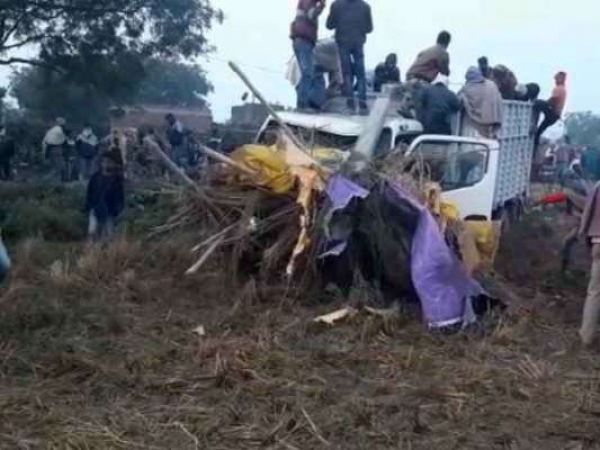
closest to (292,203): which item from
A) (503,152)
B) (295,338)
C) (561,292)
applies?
(295,338)

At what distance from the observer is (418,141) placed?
39.4 feet

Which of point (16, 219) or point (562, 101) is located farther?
point (562, 101)

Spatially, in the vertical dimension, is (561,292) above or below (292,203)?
below

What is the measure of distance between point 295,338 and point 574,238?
4857 mm

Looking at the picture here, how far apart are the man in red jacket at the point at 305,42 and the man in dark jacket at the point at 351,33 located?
0.42 m

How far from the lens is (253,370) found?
765 centimetres

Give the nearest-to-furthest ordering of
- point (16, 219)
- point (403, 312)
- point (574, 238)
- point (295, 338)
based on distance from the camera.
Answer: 1. point (295, 338)
2. point (403, 312)
3. point (574, 238)
4. point (16, 219)

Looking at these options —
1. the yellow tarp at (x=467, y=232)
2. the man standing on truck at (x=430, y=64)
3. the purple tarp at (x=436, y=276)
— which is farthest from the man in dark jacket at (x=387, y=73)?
the purple tarp at (x=436, y=276)

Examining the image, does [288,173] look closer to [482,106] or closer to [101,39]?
[482,106]

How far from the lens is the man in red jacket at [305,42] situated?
14.0 m

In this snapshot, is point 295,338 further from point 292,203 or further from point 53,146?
point 53,146

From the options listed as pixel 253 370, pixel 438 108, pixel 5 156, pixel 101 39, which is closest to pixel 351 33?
pixel 438 108

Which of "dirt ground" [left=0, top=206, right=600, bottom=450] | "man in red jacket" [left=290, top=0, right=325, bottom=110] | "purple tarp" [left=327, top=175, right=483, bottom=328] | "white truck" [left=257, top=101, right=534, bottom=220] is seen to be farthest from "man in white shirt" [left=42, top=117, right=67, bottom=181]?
"purple tarp" [left=327, top=175, right=483, bottom=328]

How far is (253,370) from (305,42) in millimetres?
7212
